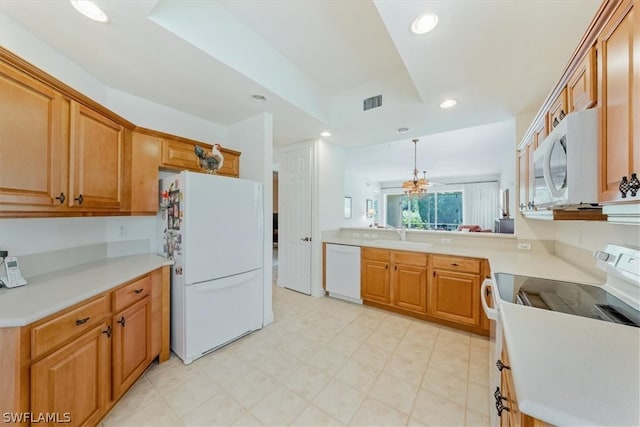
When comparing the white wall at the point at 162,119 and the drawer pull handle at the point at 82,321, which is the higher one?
the white wall at the point at 162,119

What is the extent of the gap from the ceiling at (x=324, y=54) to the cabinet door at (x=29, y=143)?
518mm

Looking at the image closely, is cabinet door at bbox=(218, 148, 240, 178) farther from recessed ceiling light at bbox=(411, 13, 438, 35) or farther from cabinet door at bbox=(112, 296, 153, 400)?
recessed ceiling light at bbox=(411, 13, 438, 35)

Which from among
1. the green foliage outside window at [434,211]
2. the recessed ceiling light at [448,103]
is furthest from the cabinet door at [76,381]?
the green foliage outside window at [434,211]

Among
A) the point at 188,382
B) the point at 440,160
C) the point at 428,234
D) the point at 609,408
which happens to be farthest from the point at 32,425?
the point at 440,160

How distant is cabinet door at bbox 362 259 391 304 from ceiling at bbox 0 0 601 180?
1790 millimetres

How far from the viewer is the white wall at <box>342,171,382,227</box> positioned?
8062 millimetres

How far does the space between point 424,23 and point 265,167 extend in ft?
6.16

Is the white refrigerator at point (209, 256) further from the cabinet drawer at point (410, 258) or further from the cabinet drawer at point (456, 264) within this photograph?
the cabinet drawer at point (456, 264)

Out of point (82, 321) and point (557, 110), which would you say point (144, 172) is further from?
point (557, 110)

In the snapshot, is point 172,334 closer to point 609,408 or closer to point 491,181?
point 609,408

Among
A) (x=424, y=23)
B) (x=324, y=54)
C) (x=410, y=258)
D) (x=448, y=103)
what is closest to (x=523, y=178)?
(x=448, y=103)

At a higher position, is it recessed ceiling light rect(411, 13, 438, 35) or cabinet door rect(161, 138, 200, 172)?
recessed ceiling light rect(411, 13, 438, 35)

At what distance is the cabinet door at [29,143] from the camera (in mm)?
1213

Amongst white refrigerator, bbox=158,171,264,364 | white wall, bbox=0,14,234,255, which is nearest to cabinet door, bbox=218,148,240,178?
white wall, bbox=0,14,234,255
